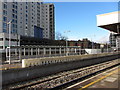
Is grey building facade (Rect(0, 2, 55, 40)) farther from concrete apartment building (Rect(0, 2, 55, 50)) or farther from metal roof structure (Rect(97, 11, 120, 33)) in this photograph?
metal roof structure (Rect(97, 11, 120, 33))

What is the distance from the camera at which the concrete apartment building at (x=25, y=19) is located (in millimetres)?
53056

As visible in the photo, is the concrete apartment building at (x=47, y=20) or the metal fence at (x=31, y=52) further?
the concrete apartment building at (x=47, y=20)

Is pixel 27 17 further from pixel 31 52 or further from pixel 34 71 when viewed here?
pixel 34 71

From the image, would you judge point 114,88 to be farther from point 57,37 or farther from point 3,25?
point 57,37

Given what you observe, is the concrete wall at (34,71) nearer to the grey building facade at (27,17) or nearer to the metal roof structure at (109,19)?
the metal roof structure at (109,19)

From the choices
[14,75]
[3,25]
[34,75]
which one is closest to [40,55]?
→ [34,75]

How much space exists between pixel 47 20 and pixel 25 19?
26375mm

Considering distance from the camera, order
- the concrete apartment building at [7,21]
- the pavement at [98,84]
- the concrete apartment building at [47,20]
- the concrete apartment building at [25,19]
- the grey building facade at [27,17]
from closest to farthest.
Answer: the pavement at [98,84] < the concrete apartment building at [7,21] < the concrete apartment building at [25,19] < the grey building facade at [27,17] < the concrete apartment building at [47,20]

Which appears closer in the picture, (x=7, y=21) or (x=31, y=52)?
(x=31, y=52)

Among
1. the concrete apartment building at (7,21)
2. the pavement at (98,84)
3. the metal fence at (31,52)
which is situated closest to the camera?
the pavement at (98,84)

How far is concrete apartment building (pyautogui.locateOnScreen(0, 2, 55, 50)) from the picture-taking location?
2089 inches

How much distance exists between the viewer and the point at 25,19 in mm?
73938

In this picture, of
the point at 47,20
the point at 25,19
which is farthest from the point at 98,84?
the point at 47,20

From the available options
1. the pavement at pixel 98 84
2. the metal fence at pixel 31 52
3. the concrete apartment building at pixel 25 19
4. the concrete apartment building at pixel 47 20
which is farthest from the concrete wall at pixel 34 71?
the concrete apartment building at pixel 47 20
